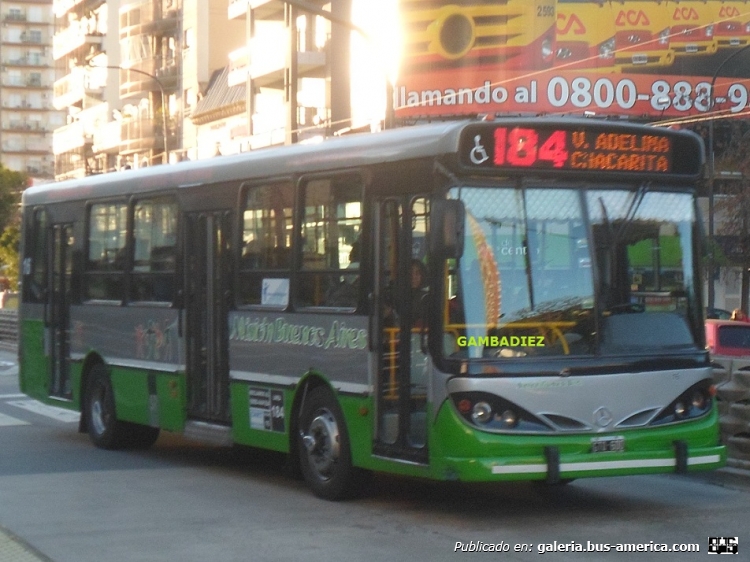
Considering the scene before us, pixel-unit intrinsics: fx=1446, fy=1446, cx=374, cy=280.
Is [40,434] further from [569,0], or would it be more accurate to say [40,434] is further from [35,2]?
[35,2]

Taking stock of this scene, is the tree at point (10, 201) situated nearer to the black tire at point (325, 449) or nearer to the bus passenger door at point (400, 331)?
the black tire at point (325, 449)

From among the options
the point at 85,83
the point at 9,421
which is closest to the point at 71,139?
the point at 85,83

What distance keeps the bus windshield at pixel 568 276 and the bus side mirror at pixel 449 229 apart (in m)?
0.24

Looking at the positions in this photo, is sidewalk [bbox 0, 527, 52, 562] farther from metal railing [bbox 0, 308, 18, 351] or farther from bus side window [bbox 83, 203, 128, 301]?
metal railing [bbox 0, 308, 18, 351]

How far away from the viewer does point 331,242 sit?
439 inches

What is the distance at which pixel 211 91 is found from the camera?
61.2m

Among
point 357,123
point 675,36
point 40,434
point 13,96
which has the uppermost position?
point 13,96

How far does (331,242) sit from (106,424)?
4.91 metres

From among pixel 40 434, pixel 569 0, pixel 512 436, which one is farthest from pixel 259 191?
pixel 569 0

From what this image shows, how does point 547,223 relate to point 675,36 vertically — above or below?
below

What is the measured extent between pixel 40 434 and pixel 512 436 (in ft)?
27.5

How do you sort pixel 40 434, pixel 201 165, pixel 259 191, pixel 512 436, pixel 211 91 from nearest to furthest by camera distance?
pixel 512 436 < pixel 259 191 < pixel 201 165 < pixel 40 434 < pixel 211 91

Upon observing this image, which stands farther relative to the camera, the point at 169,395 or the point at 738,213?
the point at 738,213

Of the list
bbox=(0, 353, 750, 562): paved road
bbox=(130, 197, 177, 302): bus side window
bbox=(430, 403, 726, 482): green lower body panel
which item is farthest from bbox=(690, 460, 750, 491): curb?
bbox=(130, 197, 177, 302): bus side window
